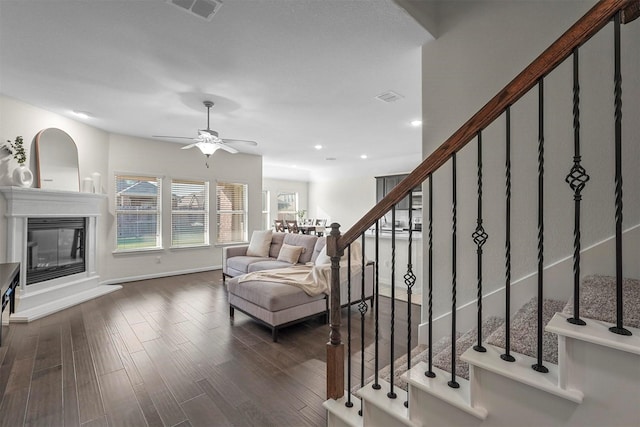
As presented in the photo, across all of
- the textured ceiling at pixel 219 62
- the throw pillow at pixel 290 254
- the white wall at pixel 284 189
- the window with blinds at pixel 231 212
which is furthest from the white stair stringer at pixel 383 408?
the white wall at pixel 284 189

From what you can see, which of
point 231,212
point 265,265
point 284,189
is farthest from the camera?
point 284,189

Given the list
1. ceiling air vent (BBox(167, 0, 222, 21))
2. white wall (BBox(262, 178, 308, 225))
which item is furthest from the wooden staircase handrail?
white wall (BBox(262, 178, 308, 225))

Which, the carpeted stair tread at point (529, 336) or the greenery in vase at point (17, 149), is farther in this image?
the greenery in vase at point (17, 149)

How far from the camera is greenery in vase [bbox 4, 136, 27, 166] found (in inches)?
143

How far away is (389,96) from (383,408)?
326cm

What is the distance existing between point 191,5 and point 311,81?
1.42 metres

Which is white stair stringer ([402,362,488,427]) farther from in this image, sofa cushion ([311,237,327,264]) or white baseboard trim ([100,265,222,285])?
white baseboard trim ([100,265,222,285])

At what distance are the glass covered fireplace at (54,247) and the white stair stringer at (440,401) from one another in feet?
15.7

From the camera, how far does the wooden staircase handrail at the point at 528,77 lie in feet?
3.03

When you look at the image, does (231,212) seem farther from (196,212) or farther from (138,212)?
(138,212)

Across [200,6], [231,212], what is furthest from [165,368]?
[231,212]

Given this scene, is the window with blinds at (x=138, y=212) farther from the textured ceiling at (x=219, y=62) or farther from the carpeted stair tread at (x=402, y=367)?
the carpeted stair tread at (x=402, y=367)

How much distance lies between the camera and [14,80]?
318cm

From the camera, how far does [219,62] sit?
9.11 ft
